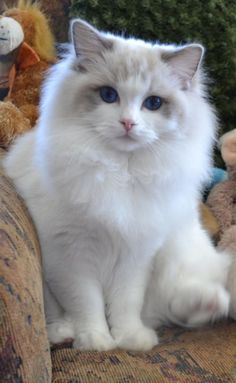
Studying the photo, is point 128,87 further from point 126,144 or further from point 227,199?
Result: point 227,199

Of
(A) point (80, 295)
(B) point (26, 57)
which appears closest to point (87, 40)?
(A) point (80, 295)

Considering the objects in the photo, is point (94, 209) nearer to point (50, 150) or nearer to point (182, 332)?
point (50, 150)

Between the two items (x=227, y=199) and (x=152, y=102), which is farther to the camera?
(x=227, y=199)

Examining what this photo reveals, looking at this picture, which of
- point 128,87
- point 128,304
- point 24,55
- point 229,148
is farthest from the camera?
point 24,55

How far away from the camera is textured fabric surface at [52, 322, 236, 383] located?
3.10 ft

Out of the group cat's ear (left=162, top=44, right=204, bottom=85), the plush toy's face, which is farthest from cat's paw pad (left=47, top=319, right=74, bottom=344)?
the plush toy's face

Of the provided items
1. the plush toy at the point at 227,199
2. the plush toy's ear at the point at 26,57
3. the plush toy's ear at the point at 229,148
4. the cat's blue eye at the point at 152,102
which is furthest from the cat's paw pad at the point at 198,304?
the plush toy's ear at the point at 26,57

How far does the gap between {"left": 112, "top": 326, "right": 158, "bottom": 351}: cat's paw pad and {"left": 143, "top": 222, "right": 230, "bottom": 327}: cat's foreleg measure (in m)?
0.08

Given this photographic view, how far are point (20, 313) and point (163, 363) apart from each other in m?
0.40

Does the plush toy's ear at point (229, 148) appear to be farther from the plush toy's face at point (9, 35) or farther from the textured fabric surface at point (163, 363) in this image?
the plush toy's face at point (9, 35)

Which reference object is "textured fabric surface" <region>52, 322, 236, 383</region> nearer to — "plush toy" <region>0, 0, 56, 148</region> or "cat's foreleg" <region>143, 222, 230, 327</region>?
"cat's foreleg" <region>143, 222, 230, 327</region>

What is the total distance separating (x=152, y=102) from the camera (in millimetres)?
1161

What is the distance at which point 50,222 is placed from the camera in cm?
117

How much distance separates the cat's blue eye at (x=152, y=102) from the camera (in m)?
1.16
